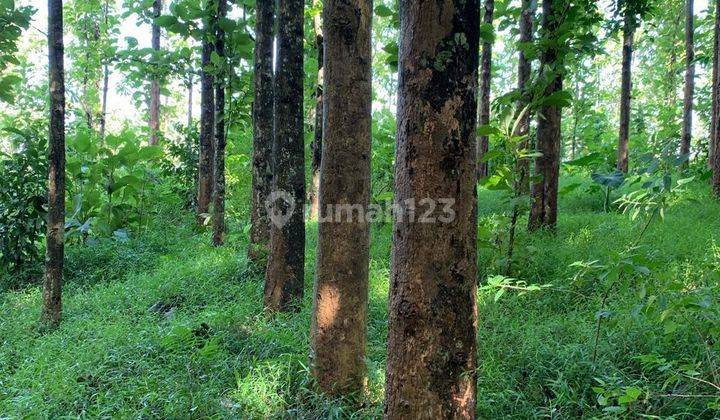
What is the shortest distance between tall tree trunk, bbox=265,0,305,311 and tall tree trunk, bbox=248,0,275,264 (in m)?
1.28

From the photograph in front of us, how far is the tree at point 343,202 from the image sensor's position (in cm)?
308

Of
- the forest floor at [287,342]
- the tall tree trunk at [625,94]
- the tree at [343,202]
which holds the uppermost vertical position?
the tall tree trunk at [625,94]

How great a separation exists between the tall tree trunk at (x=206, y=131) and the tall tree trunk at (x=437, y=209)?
6627mm

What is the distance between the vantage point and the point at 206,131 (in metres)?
8.41

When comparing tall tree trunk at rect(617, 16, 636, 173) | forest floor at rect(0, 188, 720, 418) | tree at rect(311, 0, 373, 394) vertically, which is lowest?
forest floor at rect(0, 188, 720, 418)

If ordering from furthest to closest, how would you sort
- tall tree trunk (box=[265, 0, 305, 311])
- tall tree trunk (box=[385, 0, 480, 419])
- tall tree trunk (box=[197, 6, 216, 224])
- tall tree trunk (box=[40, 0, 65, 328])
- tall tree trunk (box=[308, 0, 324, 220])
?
tall tree trunk (box=[308, 0, 324, 220]) < tall tree trunk (box=[197, 6, 216, 224]) < tall tree trunk (box=[40, 0, 65, 328]) < tall tree trunk (box=[265, 0, 305, 311]) < tall tree trunk (box=[385, 0, 480, 419])

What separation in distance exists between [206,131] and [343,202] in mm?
6018

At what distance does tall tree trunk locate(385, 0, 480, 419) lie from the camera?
1.74 meters

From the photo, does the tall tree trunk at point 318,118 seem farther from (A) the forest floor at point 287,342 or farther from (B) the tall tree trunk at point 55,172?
(B) the tall tree trunk at point 55,172

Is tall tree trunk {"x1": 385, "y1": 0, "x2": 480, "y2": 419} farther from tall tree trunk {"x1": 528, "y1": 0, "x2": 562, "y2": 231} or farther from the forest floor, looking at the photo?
tall tree trunk {"x1": 528, "y1": 0, "x2": 562, "y2": 231}

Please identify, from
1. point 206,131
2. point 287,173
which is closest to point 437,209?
point 287,173

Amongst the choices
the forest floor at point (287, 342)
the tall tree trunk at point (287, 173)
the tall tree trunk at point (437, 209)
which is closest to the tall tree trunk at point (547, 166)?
the forest floor at point (287, 342)

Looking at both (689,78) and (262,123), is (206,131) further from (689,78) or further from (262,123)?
(689,78)

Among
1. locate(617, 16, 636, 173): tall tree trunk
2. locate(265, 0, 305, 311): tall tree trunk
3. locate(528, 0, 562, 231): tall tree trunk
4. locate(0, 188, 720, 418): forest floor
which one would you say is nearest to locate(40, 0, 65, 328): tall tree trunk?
locate(0, 188, 720, 418): forest floor
